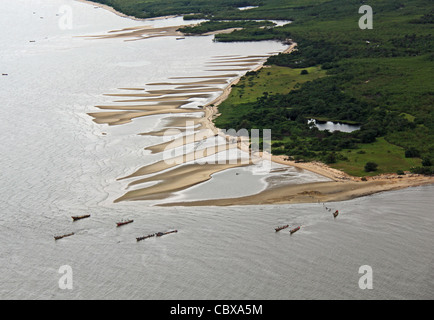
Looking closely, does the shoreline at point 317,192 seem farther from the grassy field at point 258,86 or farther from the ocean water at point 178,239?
the grassy field at point 258,86

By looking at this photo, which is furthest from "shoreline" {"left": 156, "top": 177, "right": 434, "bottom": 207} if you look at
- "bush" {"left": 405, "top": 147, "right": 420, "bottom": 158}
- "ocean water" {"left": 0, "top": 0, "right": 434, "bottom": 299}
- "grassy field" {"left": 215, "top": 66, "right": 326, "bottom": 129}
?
"grassy field" {"left": 215, "top": 66, "right": 326, "bottom": 129}

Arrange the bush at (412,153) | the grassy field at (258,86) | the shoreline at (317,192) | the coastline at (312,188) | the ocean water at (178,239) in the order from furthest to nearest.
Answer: the grassy field at (258,86) < the bush at (412,153) < the coastline at (312,188) < the shoreline at (317,192) < the ocean water at (178,239)

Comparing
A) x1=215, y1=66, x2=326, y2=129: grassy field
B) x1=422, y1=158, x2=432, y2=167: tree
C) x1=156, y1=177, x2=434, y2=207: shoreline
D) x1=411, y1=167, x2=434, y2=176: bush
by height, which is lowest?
x1=156, y1=177, x2=434, y2=207: shoreline

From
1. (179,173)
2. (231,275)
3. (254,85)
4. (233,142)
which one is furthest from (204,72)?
(231,275)

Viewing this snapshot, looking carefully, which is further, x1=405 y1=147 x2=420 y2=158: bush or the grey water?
the grey water

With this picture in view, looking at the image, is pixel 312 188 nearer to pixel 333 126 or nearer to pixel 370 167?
pixel 370 167

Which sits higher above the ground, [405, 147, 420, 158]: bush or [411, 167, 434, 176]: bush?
[405, 147, 420, 158]: bush

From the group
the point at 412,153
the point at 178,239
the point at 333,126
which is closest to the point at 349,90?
the point at 333,126

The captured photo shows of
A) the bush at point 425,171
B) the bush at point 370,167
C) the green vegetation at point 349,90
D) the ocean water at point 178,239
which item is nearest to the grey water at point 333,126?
the green vegetation at point 349,90

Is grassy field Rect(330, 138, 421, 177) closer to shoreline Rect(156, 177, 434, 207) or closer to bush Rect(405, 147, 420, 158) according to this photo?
bush Rect(405, 147, 420, 158)
